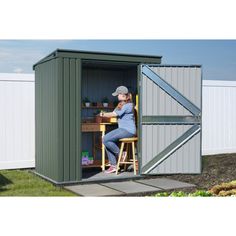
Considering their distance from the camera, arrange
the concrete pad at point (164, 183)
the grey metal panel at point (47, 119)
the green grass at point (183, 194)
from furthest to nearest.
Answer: the grey metal panel at point (47, 119) → the concrete pad at point (164, 183) → the green grass at point (183, 194)

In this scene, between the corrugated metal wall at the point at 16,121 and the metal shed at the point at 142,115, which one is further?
A: the corrugated metal wall at the point at 16,121

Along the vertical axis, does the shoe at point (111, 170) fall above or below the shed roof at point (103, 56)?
below

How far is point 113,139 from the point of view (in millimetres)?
9062

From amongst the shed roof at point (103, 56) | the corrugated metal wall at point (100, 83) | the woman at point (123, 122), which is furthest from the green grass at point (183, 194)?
the corrugated metal wall at point (100, 83)

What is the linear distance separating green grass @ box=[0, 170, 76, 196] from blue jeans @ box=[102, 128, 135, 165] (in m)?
1.42

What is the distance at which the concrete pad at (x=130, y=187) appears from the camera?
25.1 feet

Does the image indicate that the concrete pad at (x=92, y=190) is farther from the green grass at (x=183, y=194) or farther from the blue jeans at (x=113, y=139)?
the blue jeans at (x=113, y=139)

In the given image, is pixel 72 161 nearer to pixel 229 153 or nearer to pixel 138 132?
pixel 138 132

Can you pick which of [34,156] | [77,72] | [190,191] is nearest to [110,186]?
[190,191]

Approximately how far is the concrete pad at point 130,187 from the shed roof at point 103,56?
227 centimetres

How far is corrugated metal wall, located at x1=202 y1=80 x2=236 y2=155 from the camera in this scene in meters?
12.7

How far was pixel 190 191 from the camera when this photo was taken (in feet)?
25.7

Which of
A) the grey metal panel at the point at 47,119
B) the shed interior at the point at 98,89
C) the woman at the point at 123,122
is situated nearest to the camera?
the grey metal panel at the point at 47,119

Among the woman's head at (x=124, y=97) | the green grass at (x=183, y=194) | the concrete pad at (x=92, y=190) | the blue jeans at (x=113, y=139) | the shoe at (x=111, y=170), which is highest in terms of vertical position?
the woman's head at (x=124, y=97)
